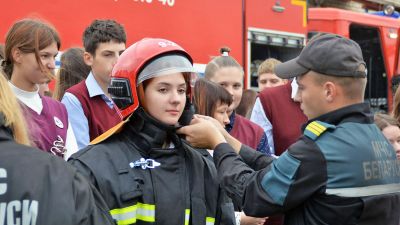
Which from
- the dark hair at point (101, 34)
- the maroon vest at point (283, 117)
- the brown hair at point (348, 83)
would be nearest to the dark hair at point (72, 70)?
the dark hair at point (101, 34)

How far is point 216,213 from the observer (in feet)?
8.14

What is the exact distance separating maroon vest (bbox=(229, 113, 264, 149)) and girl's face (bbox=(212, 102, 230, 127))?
20 cm

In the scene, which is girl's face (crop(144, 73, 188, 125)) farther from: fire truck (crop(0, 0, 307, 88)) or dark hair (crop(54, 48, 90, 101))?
fire truck (crop(0, 0, 307, 88))

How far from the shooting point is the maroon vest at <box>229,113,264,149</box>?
363cm

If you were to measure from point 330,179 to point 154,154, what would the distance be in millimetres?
721

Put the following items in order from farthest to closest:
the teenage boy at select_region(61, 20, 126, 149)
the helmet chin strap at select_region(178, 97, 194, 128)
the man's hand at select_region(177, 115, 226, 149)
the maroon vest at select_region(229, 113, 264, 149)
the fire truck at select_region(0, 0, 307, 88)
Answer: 1. the fire truck at select_region(0, 0, 307, 88)
2. the maroon vest at select_region(229, 113, 264, 149)
3. the teenage boy at select_region(61, 20, 126, 149)
4. the helmet chin strap at select_region(178, 97, 194, 128)
5. the man's hand at select_region(177, 115, 226, 149)

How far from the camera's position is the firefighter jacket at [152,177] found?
2.19 m

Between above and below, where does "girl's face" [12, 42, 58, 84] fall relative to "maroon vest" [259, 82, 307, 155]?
above

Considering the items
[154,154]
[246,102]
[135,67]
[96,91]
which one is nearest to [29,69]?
[96,91]

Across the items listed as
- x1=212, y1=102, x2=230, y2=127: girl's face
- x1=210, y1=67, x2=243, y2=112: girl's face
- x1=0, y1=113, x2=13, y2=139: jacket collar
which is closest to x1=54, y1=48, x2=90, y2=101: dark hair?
x1=210, y1=67, x2=243, y2=112: girl's face

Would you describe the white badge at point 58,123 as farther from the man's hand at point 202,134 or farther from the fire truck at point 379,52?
the fire truck at point 379,52

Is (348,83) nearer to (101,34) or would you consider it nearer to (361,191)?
(361,191)

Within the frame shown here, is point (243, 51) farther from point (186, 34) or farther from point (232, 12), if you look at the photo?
point (186, 34)

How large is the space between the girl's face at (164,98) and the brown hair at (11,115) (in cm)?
66
